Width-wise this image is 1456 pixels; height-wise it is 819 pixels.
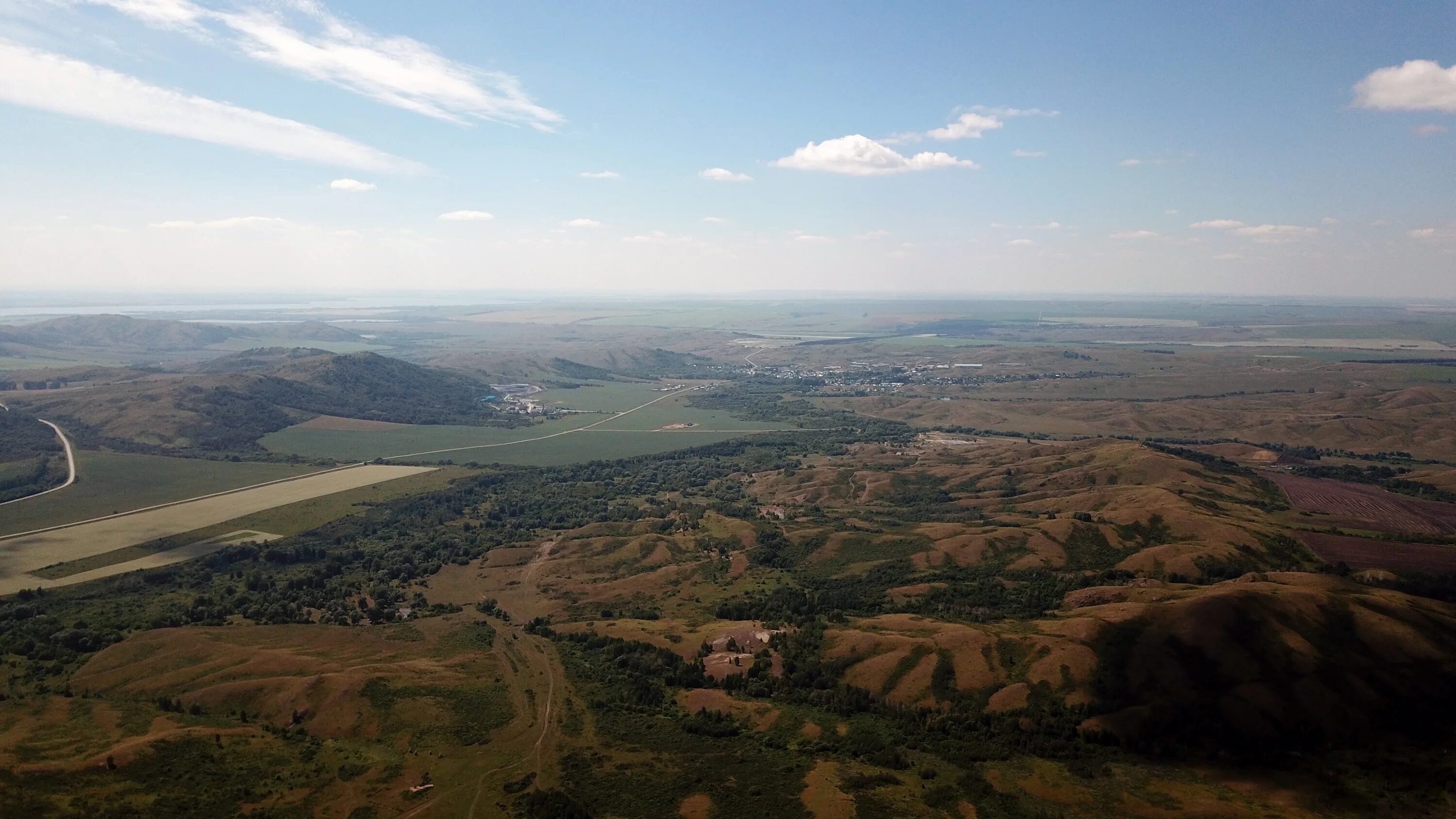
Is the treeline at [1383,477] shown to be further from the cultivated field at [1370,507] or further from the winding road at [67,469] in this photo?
the winding road at [67,469]

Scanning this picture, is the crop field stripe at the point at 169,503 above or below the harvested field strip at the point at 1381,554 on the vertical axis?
below

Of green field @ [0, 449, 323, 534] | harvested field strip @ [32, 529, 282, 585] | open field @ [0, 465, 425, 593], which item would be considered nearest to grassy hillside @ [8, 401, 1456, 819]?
harvested field strip @ [32, 529, 282, 585]

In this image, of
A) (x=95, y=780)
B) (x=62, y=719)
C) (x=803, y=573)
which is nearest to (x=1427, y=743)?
(x=803, y=573)

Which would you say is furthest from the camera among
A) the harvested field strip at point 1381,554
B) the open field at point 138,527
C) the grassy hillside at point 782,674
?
the open field at point 138,527

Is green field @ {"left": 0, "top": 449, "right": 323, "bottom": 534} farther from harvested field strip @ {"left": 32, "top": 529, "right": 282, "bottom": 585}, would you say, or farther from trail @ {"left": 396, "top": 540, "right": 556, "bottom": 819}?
trail @ {"left": 396, "top": 540, "right": 556, "bottom": 819}

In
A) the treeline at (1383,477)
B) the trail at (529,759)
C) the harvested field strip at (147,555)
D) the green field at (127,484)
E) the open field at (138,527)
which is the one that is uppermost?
the treeline at (1383,477)

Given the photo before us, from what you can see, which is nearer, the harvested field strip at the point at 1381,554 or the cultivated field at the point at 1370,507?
the harvested field strip at the point at 1381,554

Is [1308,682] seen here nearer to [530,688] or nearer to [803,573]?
[803,573]

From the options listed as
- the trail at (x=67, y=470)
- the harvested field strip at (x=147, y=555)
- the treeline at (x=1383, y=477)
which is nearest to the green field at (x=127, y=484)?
the trail at (x=67, y=470)
